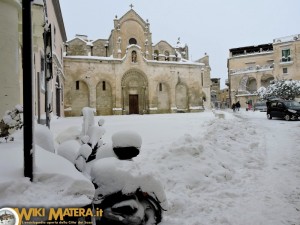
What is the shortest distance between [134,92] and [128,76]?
2190 mm

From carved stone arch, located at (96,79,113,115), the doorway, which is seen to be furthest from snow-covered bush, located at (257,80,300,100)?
carved stone arch, located at (96,79,113,115)

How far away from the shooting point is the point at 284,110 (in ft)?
65.5

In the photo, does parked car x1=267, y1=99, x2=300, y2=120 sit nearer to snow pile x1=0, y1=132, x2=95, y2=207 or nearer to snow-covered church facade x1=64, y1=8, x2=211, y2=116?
snow-covered church facade x1=64, y1=8, x2=211, y2=116

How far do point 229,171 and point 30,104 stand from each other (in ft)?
16.1

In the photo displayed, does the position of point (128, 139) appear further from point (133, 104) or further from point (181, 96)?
point (181, 96)

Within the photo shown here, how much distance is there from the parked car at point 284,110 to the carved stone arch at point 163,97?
15.4 metres

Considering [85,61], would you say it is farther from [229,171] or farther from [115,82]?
[229,171]

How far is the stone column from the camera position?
615 cm

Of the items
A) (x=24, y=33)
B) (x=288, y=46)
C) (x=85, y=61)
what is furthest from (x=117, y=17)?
(x=24, y=33)

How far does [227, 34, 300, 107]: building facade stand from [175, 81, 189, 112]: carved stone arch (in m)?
20.5

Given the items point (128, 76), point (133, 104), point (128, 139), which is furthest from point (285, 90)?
point (128, 139)

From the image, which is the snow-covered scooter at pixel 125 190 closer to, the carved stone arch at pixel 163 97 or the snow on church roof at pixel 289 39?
the carved stone arch at pixel 163 97

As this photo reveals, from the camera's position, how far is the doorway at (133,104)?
35188 millimetres

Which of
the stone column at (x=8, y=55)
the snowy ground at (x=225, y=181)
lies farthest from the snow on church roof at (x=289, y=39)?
the stone column at (x=8, y=55)
